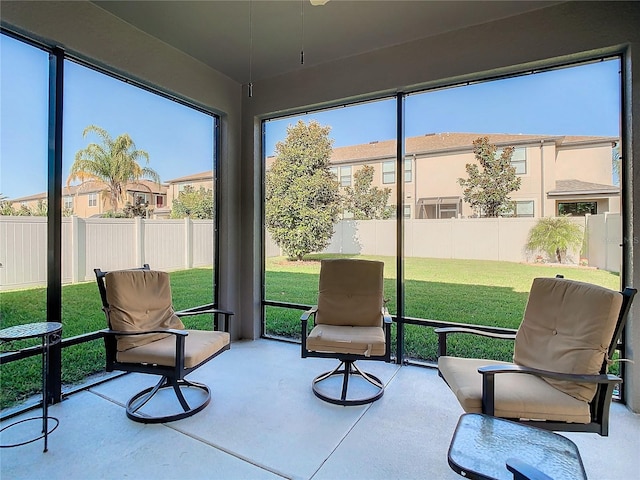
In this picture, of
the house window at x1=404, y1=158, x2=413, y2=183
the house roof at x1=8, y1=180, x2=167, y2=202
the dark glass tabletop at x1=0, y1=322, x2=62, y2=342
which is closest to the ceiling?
the house window at x1=404, y1=158, x2=413, y2=183

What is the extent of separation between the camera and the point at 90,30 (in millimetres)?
2746

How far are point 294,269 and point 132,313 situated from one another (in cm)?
196

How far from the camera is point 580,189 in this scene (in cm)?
288

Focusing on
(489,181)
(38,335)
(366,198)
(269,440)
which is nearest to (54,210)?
(38,335)

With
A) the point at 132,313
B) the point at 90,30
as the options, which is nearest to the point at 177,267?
the point at 132,313

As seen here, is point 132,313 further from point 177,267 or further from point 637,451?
point 637,451

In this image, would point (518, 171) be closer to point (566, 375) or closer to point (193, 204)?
point (566, 375)

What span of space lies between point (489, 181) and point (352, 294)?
66.3 inches

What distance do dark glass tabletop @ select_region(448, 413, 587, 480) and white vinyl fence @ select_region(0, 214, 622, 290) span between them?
6.89 feet

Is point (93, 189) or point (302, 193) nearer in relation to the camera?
point (93, 189)

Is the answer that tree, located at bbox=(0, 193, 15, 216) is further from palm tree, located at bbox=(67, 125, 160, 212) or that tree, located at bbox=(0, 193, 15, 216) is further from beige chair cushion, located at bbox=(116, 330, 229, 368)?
beige chair cushion, located at bbox=(116, 330, 229, 368)

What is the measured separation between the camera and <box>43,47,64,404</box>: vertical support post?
2646 millimetres

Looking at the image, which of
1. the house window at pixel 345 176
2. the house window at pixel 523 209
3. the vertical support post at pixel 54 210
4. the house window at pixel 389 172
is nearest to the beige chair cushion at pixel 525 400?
the house window at pixel 523 209

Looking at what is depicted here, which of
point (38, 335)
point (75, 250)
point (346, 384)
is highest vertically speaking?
point (75, 250)
